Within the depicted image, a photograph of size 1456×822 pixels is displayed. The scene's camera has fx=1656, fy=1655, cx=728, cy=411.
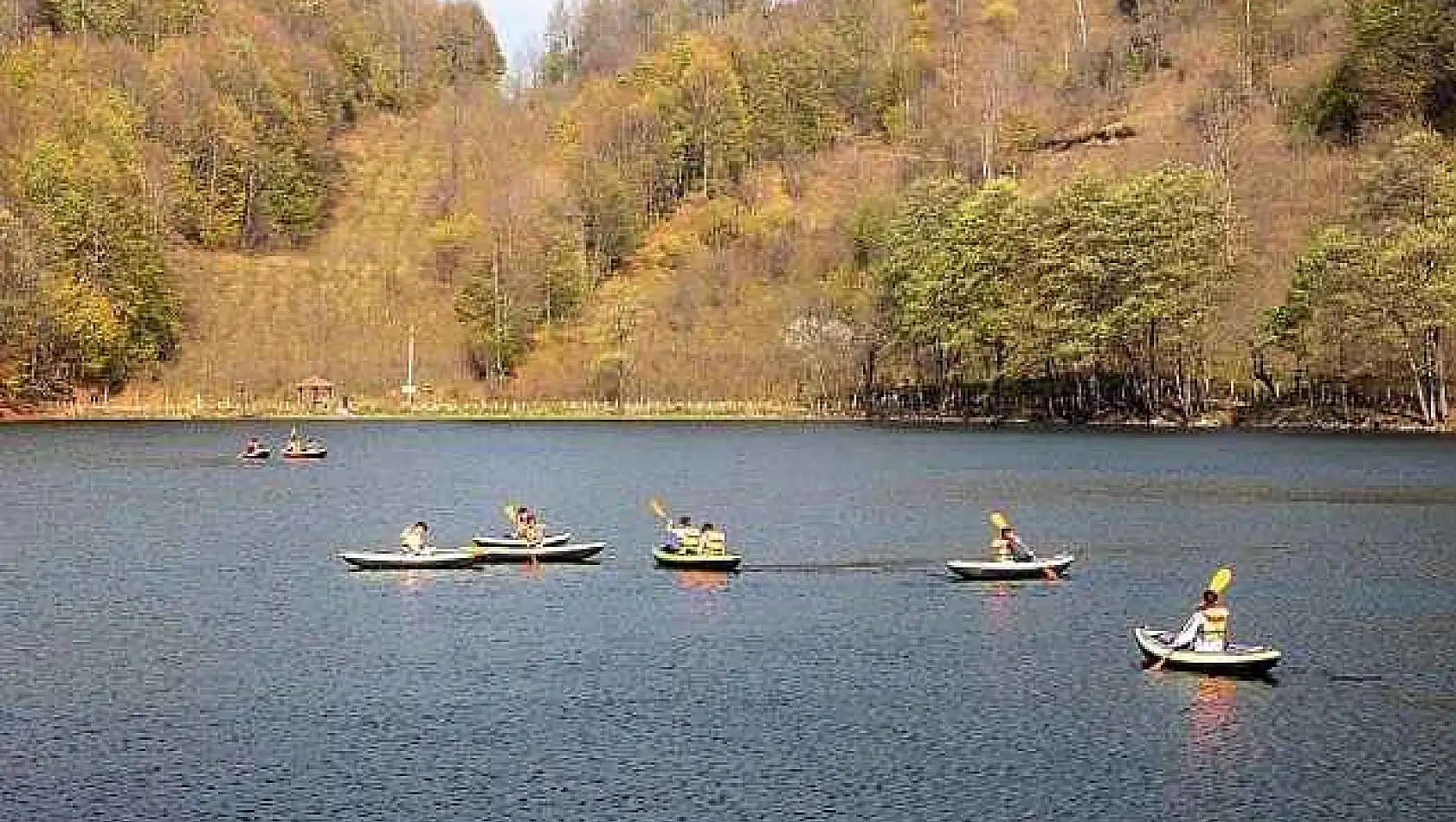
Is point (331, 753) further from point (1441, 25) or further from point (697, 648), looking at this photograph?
point (1441, 25)

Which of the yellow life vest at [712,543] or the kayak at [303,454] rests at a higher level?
the kayak at [303,454]

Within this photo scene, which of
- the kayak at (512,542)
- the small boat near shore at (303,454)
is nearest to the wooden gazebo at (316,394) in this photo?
the small boat near shore at (303,454)

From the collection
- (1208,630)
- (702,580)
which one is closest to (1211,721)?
(1208,630)

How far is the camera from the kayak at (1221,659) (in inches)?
1394

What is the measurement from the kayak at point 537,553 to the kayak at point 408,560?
0.71 metres

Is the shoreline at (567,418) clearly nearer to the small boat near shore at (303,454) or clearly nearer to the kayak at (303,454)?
the small boat near shore at (303,454)

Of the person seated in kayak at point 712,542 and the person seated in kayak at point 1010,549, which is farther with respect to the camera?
the person seated in kayak at point 712,542

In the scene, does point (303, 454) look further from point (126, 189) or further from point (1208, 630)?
point (126, 189)

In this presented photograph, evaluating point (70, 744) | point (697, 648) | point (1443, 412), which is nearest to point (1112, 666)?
point (697, 648)

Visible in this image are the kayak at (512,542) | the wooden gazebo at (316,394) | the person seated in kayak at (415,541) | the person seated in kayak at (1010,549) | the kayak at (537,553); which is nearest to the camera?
the person seated in kayak at (1010,549)

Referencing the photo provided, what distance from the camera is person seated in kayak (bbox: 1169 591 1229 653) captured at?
36.0 metres

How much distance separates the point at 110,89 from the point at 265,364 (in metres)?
45.9

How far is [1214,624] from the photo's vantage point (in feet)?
118

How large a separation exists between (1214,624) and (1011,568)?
45.4 ft
